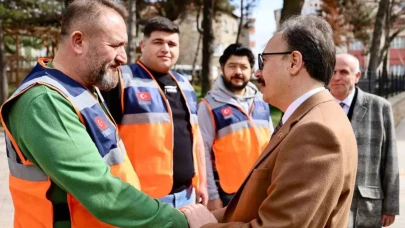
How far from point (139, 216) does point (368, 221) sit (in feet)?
7.18

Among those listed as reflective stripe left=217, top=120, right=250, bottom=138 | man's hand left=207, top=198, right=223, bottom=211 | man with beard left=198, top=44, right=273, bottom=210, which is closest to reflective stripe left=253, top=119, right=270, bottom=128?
man with beard left=198, top=44, right=273, bottom=210

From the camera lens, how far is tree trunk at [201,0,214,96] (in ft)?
59.0

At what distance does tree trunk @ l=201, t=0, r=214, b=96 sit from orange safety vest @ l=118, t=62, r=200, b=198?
1434 centimetres

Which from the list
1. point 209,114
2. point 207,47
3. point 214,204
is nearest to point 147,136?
point 209,114

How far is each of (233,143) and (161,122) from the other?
987 millimetres

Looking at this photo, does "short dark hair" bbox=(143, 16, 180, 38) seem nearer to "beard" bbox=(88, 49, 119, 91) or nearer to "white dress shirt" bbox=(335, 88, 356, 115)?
"white dress shirt" bbox=(335, 88, 356, 115)

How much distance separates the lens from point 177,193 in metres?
3.74

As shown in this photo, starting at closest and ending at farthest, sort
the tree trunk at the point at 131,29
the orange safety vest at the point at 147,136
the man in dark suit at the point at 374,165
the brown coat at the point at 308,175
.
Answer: the brown coat at the point at 308,175 < the orange safety vest at the point at 147,136 < the man in dark suit at the point at 374,165 < the tree trunk at the point at 131,29

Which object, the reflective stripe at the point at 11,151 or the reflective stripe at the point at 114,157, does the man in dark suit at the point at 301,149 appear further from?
the reflective stripe at the point at 11,151

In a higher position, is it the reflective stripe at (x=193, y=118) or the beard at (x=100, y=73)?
the beard at (x=100, y=73)

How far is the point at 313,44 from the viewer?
80.2 inches

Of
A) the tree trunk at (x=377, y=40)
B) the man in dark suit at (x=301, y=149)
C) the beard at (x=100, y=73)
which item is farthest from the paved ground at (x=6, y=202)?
the tree trunk at (x=377, y=40)

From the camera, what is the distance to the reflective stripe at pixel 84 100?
2.26 meters

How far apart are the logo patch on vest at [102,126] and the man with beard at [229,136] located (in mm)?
2195
